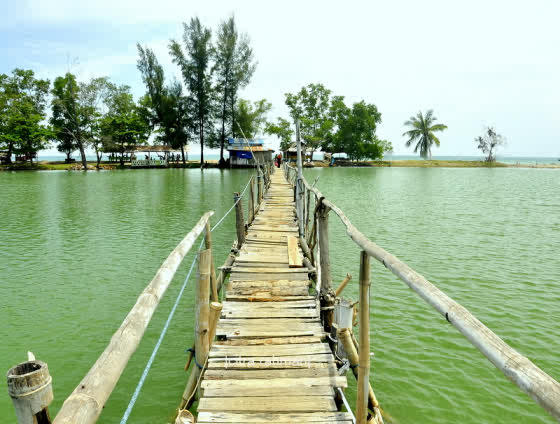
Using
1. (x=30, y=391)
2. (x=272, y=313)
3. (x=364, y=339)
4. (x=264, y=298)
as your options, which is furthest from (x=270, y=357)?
(x=30, y=391)

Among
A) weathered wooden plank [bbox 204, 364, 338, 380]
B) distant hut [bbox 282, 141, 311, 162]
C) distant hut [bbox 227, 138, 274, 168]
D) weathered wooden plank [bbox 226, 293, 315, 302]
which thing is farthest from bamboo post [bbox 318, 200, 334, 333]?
distant hut [bbox 227, 138, 274, 168]

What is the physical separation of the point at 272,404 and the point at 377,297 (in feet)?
17.8

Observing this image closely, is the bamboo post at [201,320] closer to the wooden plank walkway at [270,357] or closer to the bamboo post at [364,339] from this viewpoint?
the wooden plank walkway at [270,357]

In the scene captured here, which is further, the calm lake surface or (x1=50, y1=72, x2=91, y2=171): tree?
(x1=50, y1=72, x2=91, y2=171): tree

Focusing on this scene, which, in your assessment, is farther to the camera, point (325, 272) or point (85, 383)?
point (325, 272)

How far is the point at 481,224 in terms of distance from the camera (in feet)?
54.3

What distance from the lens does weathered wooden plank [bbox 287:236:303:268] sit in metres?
7.57

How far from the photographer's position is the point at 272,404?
12.2 feet

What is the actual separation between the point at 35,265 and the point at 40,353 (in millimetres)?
5459

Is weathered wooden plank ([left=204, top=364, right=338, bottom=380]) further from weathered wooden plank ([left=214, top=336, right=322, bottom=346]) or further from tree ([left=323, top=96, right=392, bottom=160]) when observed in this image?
tree ([left=323, top=96, right=392, bottom=160])

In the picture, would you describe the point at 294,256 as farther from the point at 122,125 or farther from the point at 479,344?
the point at 122,125

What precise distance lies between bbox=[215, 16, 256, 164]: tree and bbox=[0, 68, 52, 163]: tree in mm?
25816

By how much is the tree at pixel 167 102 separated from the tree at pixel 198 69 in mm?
1640

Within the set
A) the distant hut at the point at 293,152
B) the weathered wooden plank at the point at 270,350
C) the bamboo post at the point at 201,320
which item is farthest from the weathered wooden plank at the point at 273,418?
the distant hut at the point at 293,152
